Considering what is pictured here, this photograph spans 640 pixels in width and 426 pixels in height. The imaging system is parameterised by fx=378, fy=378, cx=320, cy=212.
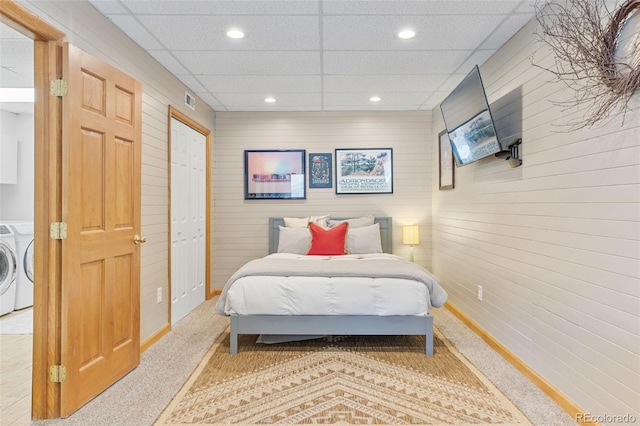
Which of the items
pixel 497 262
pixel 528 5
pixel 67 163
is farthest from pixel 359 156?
pixel 67 163

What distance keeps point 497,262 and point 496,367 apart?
0.83m

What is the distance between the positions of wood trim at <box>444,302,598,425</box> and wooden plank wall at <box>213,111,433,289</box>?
5.43 ft

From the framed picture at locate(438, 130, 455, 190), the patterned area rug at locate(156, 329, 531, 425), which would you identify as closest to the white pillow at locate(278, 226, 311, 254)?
the patterned area rug at locate(156, 329, 531, 425)

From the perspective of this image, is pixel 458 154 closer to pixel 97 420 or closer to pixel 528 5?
pixel 528 5

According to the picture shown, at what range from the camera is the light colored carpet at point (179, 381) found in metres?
2.16

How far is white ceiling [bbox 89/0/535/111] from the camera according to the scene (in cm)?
252

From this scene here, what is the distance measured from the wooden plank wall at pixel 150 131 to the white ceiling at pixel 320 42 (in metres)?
0.11

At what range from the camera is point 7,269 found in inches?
167

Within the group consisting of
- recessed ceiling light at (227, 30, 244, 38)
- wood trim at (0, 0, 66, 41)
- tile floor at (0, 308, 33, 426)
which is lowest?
tile floor at (0, 308, 33, 426)

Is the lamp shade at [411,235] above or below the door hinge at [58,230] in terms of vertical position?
below

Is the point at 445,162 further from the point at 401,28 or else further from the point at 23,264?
the point at 23,264

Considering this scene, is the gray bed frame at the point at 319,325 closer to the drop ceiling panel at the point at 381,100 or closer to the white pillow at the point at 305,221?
the white pillow at the point at 305,221

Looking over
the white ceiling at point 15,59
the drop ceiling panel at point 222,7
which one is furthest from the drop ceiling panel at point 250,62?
the white ceiling at point 15,59

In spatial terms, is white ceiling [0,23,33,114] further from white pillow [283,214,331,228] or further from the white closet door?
white pillow [283,214,331,228]
